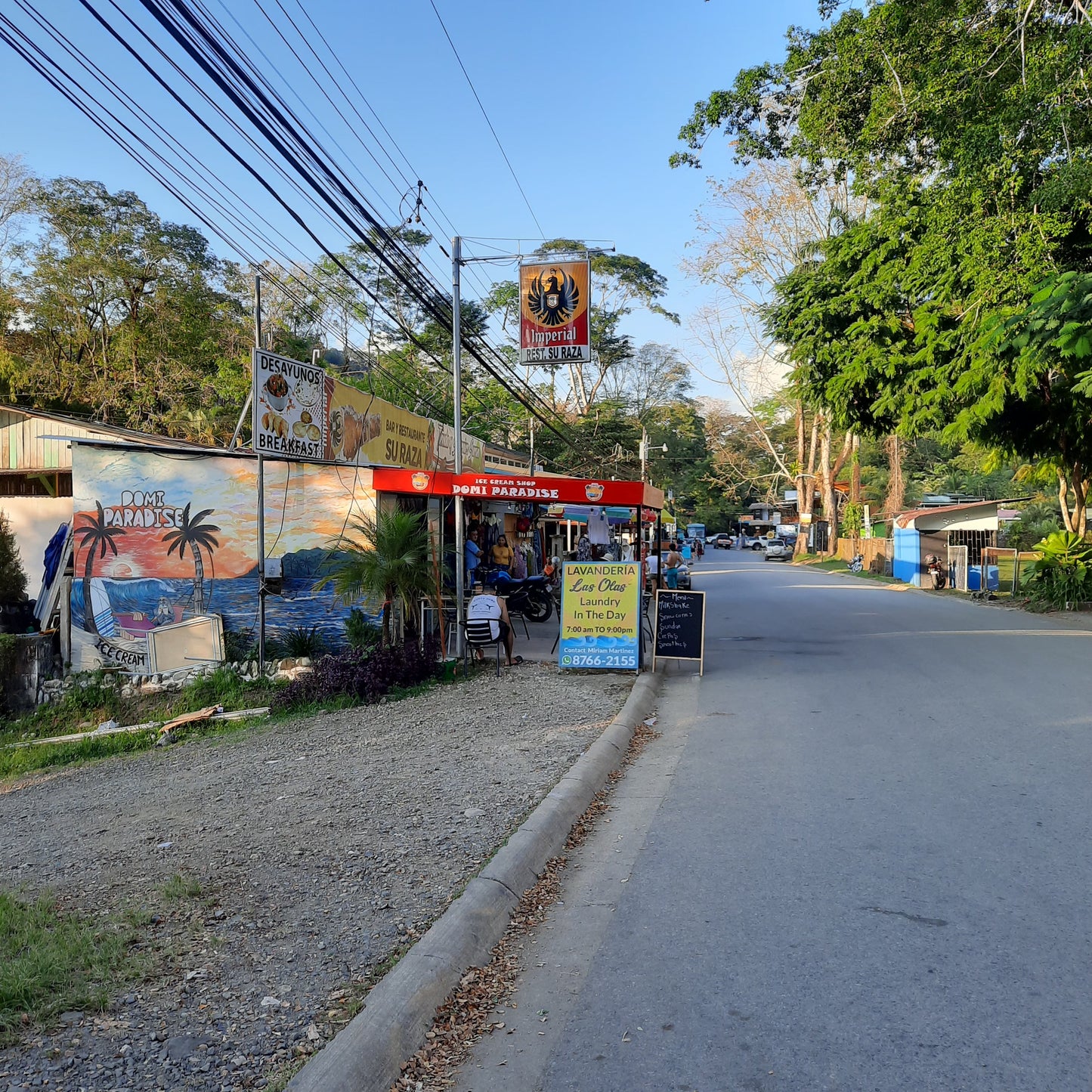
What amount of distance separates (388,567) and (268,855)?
7.06m

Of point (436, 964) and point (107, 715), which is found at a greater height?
point (436, 964)

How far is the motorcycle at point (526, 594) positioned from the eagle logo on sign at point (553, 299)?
5.49 metres

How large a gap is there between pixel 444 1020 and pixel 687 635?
9333 mm

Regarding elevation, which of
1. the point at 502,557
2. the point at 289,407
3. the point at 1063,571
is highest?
the point at 289,407

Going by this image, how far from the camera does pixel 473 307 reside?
1430 inches

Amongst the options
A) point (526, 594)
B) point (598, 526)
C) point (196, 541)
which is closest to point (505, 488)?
point (196, 541)

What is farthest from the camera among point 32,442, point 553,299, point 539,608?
point 539,608

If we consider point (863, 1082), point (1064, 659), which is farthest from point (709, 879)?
point (1064, 659)

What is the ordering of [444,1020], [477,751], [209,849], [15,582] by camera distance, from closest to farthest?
[444,1020], [209,849], [477,751], [15,582]

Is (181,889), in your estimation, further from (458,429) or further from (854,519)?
(854,519)

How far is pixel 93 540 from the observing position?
13.6m

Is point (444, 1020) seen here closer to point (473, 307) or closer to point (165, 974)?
point (165, 974)

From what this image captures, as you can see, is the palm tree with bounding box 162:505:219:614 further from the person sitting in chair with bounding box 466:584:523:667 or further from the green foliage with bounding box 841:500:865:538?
the green foliage with bounding box 841:500:865:538

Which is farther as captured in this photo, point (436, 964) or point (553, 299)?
point (553, 299)
